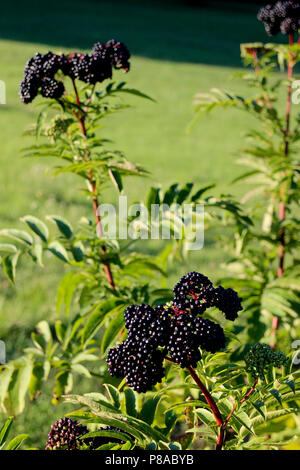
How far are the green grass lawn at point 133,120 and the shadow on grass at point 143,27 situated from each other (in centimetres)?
6

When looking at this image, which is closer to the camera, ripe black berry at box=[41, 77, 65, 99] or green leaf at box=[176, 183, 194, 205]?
ripe black berry at box=[41, 77, 65, 99]

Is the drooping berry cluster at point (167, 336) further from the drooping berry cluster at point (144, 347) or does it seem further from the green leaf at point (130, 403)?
the green leaf at point (130, 403)

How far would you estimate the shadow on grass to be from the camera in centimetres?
1970

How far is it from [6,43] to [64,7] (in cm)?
1269

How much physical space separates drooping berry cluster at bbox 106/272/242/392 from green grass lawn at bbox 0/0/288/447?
769mm

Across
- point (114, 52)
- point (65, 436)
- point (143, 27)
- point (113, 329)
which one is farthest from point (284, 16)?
point (143, 27)

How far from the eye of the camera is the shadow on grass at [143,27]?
19.7m

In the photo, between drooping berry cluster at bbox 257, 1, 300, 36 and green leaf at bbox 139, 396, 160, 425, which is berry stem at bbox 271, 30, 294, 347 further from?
green leaf at bbox 139, 396, 160, 425

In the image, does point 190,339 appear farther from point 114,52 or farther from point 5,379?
point 114,52

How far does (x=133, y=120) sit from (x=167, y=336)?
10.3 metres

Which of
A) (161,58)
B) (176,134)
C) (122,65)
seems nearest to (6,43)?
(161,58)

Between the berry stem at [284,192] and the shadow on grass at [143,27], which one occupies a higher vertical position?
the shadow on grass at [143,27]

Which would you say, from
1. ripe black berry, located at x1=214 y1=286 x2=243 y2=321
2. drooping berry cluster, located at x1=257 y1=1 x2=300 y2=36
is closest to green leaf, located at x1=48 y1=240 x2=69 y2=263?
ripe black berry, located at x1=214 y1=286 x2=243 y2=321

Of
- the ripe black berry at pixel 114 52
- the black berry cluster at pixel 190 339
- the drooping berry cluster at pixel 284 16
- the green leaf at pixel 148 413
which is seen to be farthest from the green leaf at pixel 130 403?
the drooping berry cluster at pixel 284 16
